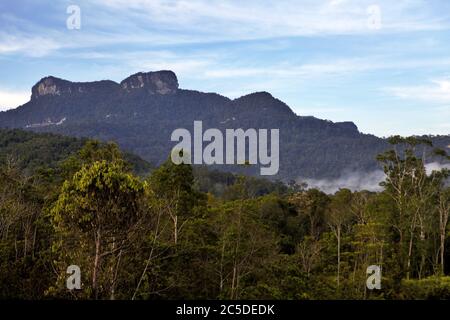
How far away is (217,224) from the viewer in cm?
2494

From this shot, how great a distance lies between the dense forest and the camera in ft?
44.6

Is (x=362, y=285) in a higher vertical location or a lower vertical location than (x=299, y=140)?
lower

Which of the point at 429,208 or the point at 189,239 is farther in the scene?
the point at 429,208

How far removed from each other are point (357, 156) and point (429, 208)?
129224 mm

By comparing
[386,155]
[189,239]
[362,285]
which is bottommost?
[362,285]

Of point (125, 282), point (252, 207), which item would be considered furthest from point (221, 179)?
point (125, 282)

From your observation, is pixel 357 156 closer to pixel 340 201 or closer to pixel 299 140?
pixel 299 140

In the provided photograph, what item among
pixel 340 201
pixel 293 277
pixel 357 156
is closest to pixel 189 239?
pixel 293 277

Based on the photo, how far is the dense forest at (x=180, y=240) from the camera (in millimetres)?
13602

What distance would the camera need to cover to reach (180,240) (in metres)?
24.3

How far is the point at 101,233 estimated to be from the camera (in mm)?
13672

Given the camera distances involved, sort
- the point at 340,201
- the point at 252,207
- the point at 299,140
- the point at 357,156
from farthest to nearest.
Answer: the point at 299,140, the point at 357,156, the point at 340,201, the point at 252,207

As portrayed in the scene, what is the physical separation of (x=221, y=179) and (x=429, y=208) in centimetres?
6748

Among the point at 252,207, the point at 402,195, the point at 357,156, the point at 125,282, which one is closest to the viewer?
the point at 125,282
